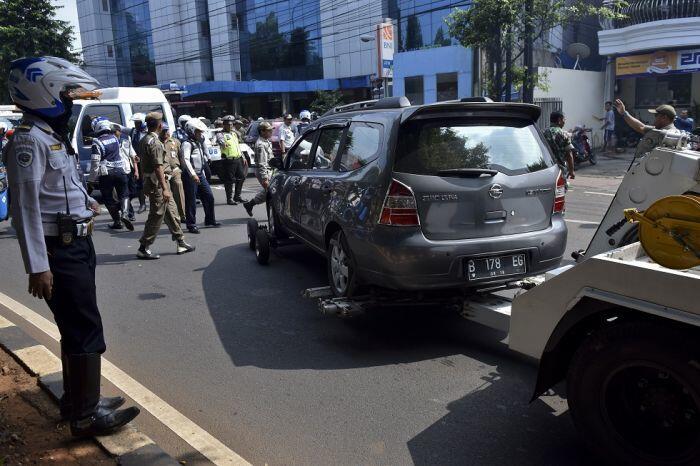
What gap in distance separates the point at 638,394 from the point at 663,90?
21.6 meters

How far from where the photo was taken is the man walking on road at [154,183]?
25.6ft

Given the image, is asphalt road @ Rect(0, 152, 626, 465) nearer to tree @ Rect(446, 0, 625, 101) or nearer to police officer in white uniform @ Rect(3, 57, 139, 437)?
police officer in white uniform @ Rect(3, 57, 139, 437)

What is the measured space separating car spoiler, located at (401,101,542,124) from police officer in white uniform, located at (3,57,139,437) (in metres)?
2.22

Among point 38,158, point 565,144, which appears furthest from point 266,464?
point 565,144

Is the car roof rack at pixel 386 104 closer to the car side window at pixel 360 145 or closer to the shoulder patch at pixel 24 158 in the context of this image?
the car side window at pixel 360 145

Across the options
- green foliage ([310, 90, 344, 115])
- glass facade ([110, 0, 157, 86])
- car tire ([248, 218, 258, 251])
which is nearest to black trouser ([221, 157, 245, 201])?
car tire ([248, 218, 258, 251])

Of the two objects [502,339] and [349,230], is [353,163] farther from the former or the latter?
[502,339]

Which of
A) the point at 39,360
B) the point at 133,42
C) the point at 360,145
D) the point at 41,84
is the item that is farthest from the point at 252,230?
the point at 133,42

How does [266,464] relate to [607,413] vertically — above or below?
below

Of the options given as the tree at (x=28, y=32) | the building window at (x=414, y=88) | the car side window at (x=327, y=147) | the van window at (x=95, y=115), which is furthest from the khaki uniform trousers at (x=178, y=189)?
the tree at (x=28, y=32)

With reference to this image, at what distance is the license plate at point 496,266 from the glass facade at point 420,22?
3034 cm

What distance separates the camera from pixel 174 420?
147 inches

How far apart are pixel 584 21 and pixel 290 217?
918 inches

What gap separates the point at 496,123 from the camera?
189 inches
